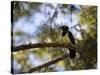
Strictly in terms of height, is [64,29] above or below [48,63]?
above

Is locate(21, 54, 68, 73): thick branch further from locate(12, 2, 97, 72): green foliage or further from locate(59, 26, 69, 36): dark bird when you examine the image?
locate(59, 26, 69, 36): dark bird

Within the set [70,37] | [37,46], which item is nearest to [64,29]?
[70,37]

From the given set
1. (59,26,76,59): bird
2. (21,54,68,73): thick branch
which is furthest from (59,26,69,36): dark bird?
(21,54,68,73): thick branch

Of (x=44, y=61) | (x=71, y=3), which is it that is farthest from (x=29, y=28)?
(x=71, y=3)

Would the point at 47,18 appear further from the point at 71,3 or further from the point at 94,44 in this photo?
the point at 94,44

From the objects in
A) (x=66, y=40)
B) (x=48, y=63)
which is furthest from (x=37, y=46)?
(x=66, y=40)

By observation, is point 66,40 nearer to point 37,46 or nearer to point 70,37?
point 70,37

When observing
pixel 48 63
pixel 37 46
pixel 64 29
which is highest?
pixel 64 29

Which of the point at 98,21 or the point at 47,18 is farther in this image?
the point at 98,21

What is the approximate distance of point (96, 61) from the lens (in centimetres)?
240

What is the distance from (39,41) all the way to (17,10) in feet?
1.26

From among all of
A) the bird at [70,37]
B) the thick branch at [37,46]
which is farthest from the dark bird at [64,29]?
the thick branch at [37,46]

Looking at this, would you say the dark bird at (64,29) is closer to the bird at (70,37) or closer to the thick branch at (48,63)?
the bird at (70,37)

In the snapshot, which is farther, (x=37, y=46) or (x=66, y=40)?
(x=66, y=40)
